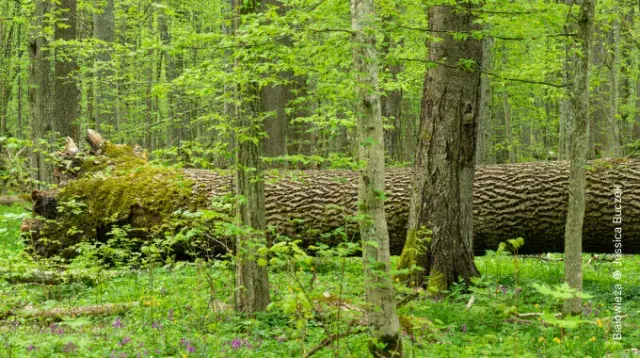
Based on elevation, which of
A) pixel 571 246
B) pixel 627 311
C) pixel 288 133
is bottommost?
pixel 627 311

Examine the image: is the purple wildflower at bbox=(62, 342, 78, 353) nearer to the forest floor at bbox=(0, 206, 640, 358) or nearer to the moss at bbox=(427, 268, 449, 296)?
the forest floor at bbox=(0, 206, 640, 358)

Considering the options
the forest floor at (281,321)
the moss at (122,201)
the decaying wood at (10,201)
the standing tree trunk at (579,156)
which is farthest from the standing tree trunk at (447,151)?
the decaying wood at (10,201)

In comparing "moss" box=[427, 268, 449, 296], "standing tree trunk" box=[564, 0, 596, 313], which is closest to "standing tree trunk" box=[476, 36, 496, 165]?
"moss" box=[427, 268, 449, 296]

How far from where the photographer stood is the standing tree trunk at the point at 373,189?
448cm

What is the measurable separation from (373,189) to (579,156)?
2.85m

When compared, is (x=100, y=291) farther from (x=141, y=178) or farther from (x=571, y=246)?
(x=571, y=246)

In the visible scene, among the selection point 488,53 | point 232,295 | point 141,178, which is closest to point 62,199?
point 141,178

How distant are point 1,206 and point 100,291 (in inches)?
484

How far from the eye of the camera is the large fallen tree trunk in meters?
9.32

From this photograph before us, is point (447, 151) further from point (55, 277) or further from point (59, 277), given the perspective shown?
point (55, 277)

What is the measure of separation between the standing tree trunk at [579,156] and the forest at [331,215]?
0.07 ft

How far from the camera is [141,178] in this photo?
10.5 metres

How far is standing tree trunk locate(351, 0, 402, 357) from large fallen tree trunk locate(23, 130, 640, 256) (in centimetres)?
454

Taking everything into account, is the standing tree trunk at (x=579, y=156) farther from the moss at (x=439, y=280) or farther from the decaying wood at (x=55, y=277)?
the decaying wood at (x=55, y=277)
